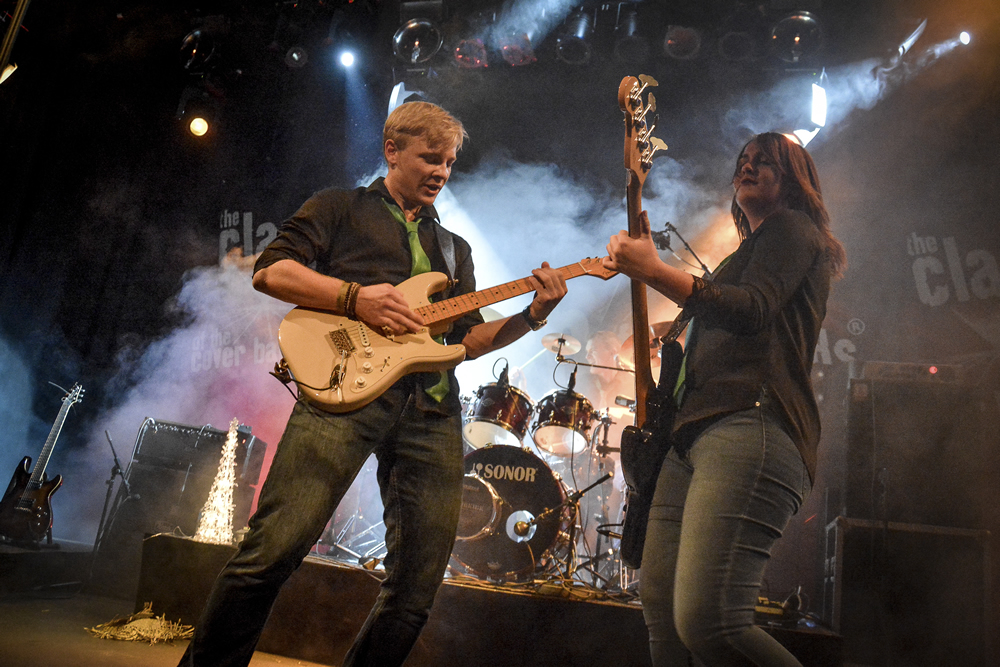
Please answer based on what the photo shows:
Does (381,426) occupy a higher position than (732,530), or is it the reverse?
(381,426)

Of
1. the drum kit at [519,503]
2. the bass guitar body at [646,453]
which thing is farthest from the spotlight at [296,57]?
Answer: the bass guitar body at [646,453]

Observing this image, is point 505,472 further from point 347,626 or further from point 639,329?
point 639,329

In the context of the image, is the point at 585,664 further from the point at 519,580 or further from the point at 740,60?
the point at 740,60

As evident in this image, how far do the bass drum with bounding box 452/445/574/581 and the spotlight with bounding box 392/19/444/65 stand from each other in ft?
15.9

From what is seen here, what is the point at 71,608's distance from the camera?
4.44 m

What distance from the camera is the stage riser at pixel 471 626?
3.40 m

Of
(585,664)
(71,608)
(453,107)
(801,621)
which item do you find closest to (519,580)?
(585,664)

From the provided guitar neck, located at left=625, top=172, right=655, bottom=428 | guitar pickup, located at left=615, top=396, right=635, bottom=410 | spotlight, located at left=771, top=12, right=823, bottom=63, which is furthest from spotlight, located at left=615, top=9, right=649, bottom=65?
guitar neck, located at left=625, top=172, right=655, bottom=428

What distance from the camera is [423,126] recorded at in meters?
2.55

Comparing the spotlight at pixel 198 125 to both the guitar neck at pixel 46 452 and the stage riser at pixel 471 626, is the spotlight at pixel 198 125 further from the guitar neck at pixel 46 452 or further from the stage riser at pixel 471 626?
the stage riser at pixel 471 626

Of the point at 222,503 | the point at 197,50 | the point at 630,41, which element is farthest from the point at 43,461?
the point at 630,41

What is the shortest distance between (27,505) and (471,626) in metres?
4.27

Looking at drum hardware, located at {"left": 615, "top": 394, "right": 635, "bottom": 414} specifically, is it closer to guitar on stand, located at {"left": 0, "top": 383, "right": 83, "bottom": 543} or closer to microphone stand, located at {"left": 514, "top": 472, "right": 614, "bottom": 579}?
microphone stand, located at {"left": 514, "top": 472, "right": 614, "bottom": 579}

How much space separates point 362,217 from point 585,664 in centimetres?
262
